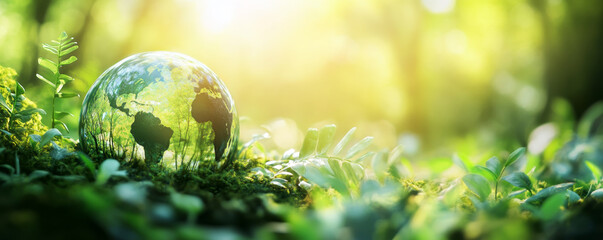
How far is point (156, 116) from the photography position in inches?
84.5

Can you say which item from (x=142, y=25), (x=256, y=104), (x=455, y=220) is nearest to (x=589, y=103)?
(x=455, y=220)

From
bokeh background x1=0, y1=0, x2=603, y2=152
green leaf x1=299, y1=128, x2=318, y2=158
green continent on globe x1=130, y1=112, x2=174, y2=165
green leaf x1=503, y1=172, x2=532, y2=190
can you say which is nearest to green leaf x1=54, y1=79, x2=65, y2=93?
green continent on globe x1=130, y1=112, x2=174, y2=165

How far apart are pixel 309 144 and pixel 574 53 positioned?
32.1 feet

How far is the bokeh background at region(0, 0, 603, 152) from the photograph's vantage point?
15062mm

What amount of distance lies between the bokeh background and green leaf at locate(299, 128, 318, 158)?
10.1 meters

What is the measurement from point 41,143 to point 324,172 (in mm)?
1481

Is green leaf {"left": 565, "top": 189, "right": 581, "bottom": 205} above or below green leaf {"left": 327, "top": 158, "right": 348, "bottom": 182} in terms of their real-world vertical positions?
below

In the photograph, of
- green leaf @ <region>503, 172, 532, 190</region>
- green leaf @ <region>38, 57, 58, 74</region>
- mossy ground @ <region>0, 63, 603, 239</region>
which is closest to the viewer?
mossy ground @ <region>0, 63, 603, 239</region>

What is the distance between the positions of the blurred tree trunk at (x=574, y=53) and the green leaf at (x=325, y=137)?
9.21 m

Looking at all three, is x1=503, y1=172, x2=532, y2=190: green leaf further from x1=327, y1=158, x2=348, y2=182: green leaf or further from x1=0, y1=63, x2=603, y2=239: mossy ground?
x1=327, y1=158, x2=348, y2=182: green leaf

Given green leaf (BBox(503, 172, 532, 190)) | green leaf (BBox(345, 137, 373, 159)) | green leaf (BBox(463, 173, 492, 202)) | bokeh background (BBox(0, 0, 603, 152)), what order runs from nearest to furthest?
green leaf (BBox(463, 173, 492, 202)), green leaf (BBox(503, 172, 532, 190)), green leaf (BBox(345, 137, 373, 159)), bokeh background (BBox(0, 0, 603, 152))

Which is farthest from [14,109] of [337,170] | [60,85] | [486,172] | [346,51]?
[346,51]

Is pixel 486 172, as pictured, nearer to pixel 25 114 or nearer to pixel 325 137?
pixel 325 137

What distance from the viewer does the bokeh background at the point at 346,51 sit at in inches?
593
